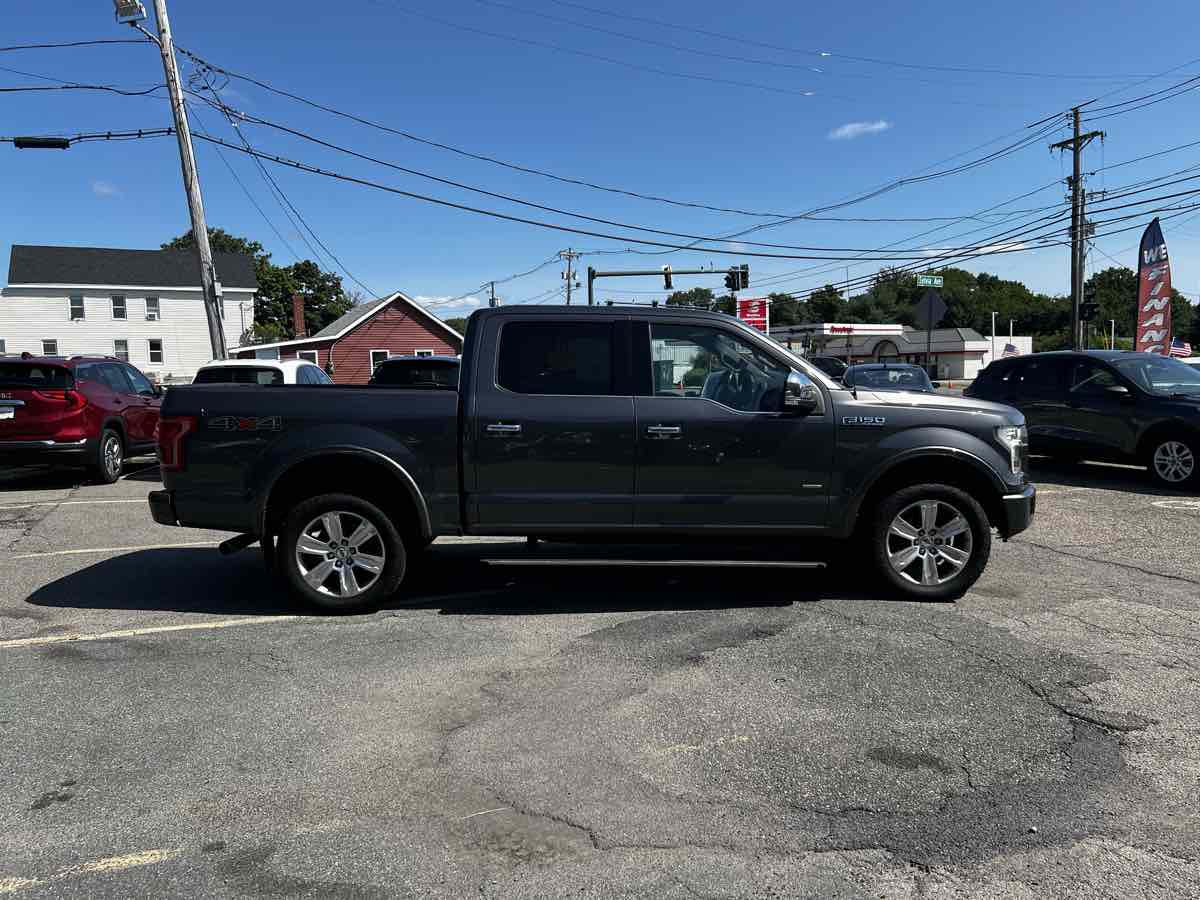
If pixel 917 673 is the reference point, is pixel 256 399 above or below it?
above

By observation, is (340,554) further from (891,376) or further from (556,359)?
(891,376)

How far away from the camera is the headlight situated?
5.70 m

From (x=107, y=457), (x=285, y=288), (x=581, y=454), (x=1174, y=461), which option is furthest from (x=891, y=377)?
(x=285, y=288)

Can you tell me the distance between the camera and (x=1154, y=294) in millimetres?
23859

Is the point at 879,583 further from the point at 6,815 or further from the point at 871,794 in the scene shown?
the point at 6,815

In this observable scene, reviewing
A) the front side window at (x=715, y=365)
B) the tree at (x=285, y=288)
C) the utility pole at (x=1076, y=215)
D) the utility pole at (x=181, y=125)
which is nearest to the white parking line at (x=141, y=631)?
the front side window at (x=715, y=365)

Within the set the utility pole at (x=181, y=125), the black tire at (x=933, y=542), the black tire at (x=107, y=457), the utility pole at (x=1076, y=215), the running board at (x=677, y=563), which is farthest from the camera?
the utility pole at (x=1076, y=215)

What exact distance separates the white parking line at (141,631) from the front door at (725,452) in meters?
2.60

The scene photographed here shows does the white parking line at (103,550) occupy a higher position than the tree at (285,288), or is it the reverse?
the tree at (285,288)

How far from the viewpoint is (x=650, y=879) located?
2.74 m

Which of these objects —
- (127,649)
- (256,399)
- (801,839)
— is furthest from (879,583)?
(127,649)

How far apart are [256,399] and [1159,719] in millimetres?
5309

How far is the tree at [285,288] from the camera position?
273ft

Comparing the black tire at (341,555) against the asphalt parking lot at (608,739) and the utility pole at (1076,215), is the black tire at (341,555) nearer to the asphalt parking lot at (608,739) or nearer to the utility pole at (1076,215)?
the asphalt parking lot at (608,739)
